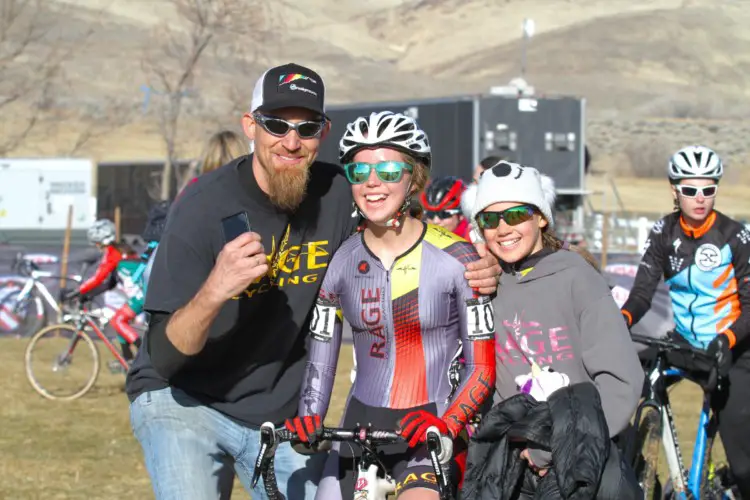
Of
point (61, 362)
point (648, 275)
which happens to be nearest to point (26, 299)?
point (61, 362)

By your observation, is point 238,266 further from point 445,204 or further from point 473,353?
point 445,204

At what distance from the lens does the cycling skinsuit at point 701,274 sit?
26.2 ft

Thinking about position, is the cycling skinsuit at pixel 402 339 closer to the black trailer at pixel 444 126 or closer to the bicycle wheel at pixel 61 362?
the bicycle wheel at pixel 61 362

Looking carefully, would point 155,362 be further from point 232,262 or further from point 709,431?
point 709,431

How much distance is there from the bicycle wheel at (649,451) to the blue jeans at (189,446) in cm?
313

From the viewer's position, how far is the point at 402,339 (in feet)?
16.7

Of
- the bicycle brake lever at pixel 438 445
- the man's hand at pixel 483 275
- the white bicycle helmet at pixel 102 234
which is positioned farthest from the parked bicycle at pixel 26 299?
the bicycle brake lever at pixel 438 445

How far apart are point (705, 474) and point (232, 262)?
450 centimetres

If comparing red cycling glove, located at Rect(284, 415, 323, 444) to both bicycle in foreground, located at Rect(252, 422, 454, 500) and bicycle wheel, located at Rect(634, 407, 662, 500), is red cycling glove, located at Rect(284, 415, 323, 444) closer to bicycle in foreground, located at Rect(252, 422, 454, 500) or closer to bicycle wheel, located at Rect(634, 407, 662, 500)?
bicycle in foreground, located at Rect(252, 422, 454, 500)

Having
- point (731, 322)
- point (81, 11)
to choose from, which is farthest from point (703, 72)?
point (731, 322)

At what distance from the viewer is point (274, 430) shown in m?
4.73

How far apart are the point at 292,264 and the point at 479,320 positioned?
768mm

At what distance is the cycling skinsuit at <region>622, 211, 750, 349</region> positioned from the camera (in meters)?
7.98

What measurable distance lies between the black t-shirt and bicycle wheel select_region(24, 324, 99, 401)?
1032 centimetres
